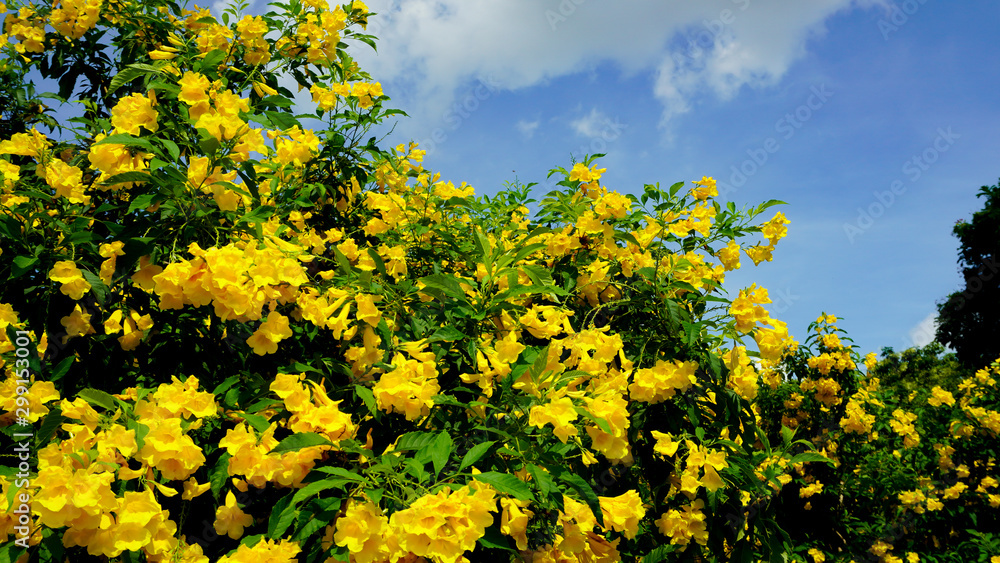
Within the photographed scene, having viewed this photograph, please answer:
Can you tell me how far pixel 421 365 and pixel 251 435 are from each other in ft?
1.59

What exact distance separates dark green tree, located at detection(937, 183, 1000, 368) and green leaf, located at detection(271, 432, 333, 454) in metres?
24.9

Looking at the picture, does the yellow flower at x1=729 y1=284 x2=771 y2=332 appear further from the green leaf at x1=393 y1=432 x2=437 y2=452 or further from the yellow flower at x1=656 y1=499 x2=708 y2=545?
the green leaf at x1=393 y1=432 x2=437 y2=452

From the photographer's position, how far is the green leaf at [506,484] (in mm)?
1309

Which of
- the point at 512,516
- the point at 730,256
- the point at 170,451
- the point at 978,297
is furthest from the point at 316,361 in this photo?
the point at 978,297

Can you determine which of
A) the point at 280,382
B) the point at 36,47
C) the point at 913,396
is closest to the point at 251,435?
the point at 280,382

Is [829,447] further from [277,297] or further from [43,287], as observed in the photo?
[43,287]

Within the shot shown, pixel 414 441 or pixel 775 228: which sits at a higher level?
pixel 775 228

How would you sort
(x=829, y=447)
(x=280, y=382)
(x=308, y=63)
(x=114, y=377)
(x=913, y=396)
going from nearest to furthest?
1. (x=280, y=382)
2. (x=114, y=377)
3. (x=308, y=63)
4. (x=829, y=447)
5. (x=913, y=396)

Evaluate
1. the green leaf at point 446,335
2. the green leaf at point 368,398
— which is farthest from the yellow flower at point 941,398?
the green leaf at point 368,398

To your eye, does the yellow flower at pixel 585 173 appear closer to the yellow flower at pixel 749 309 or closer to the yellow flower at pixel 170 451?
the yellow flower at pixel 749 309

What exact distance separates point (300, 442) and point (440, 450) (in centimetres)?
35

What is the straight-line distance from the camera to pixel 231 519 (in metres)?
1.63

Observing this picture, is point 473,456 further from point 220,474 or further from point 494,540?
point 220,474

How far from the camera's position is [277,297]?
5.65ft
